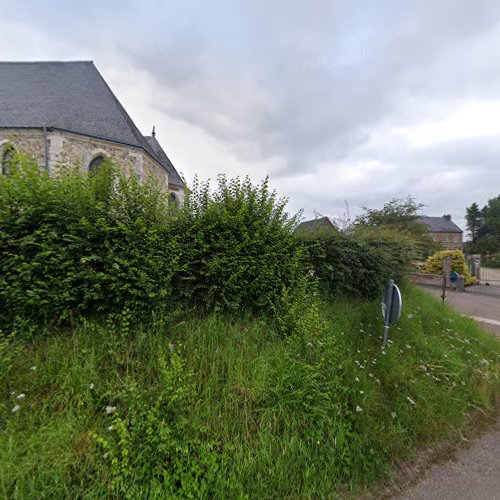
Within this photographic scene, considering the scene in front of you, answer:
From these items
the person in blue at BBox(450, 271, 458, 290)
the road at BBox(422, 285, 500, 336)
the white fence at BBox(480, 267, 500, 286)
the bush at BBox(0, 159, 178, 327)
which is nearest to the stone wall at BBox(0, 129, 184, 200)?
the bush at BBox(0, 159, 178, 327)

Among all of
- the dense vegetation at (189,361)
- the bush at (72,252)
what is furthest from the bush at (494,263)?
the bush at (72,252)

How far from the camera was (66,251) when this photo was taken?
241 centimetres

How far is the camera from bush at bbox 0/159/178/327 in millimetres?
2320

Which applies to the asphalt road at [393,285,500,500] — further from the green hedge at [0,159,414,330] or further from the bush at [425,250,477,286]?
the bush at [425,250,477,286]

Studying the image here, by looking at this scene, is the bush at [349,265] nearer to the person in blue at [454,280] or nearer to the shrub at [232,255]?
the shrub at [232,255]

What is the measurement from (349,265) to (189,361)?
3.34 metres

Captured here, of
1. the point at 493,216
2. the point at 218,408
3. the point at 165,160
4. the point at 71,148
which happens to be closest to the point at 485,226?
the point at 493,216

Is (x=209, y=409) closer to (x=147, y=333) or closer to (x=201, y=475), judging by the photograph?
(x=201, y=475)

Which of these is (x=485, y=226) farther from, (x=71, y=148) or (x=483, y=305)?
(x=71, y=148)

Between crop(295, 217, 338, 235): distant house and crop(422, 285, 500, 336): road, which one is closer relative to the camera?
crop(295, 217, 338, 235): distant house

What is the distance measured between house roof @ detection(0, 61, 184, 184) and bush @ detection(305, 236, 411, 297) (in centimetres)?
1318

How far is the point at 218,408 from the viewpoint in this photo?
2.00m

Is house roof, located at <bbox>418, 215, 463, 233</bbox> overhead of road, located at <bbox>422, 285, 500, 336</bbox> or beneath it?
overhead

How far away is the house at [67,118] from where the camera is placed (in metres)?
11.0
